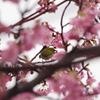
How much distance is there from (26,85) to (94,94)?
1.13 feet

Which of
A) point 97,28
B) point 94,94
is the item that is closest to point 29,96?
point 94,94

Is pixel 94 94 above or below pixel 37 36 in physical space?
below

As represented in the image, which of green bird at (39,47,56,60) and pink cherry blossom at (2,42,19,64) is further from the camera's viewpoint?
green bird at (39,47,56,60)

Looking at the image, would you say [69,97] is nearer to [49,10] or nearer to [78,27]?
[78,27]

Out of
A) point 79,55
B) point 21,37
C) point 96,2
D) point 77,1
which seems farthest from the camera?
point 96,2

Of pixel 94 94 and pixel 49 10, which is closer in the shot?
pixel 94 94

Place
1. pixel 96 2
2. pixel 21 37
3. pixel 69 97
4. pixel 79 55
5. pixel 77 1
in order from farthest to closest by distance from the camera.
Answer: pixel 96 2 → pixel 77 1 → pixel 69 97 → pixel 21 37 → pixel 79 55

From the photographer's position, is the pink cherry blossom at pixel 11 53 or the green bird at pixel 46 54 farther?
the green bird at pixel 46 54

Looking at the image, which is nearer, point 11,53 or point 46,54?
point 11,53

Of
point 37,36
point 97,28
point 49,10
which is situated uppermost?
point 49,10

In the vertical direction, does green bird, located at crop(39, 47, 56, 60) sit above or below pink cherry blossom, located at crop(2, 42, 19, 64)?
above

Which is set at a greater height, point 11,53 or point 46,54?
point 46,54

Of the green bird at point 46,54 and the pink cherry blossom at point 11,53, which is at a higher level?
the green bird at point 46,54

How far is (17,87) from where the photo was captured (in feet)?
2.20
